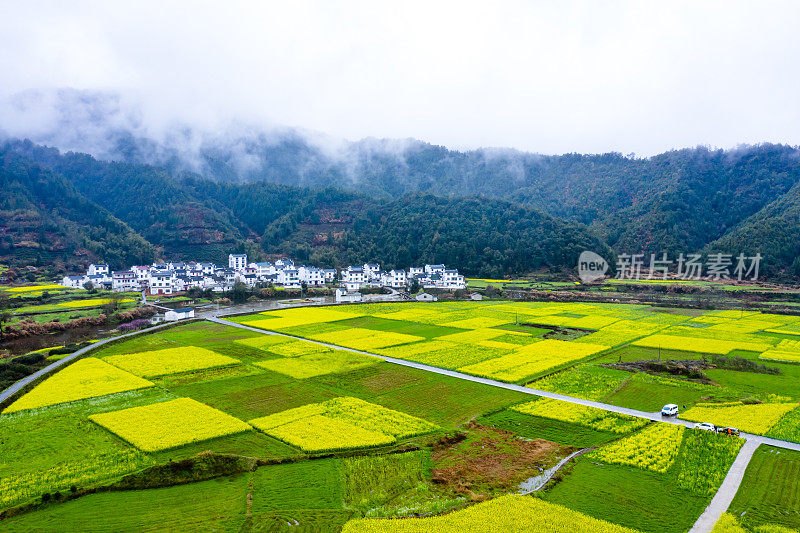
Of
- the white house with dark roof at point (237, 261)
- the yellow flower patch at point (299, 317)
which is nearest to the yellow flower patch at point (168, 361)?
the yellow flower patch at point (299, 317)

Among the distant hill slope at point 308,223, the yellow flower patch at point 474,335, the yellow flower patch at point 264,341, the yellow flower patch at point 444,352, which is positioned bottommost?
the yellow flower patch at point 264,341

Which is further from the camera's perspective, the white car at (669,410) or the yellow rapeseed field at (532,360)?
the yellow rapeseed field at (532,360)

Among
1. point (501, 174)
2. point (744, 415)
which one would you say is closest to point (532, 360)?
point (744, 415)

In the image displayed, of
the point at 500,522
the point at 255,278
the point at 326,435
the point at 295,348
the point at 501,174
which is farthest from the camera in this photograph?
the point at 501,174

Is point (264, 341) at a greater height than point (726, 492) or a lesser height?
lesser

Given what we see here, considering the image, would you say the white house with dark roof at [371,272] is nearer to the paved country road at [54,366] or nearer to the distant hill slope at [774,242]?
the paved country road at [54,366]

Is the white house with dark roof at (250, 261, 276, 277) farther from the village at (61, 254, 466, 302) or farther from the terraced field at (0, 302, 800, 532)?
the terraced field at (0, 302, 800, 532)

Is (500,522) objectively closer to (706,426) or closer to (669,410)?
(706,426)
